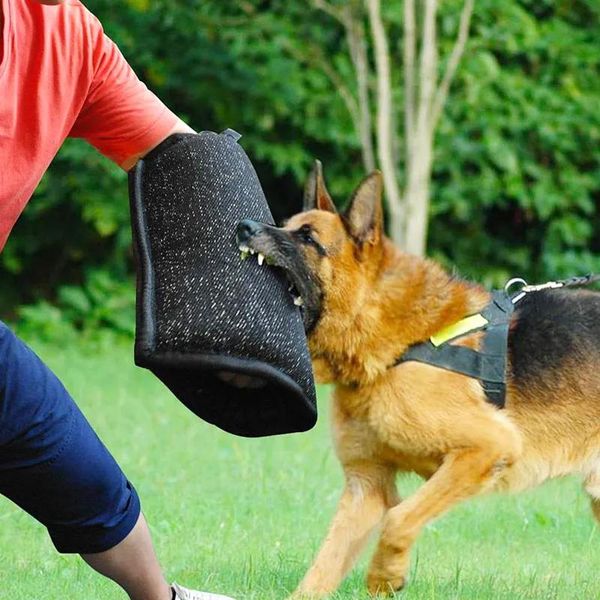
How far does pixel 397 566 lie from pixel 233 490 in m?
2.08

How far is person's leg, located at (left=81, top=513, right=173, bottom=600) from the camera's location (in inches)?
143

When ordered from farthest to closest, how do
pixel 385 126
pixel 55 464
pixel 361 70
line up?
pixel 361 70 → pixel 385 126 → pixel 55 464

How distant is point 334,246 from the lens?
5.00m

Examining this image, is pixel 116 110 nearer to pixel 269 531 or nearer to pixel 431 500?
pixel 431 500

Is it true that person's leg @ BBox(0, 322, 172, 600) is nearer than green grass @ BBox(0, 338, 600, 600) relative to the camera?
Yes

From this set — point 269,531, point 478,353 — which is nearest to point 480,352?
point 478,353

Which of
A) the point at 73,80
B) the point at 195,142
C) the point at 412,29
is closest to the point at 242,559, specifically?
the point at 195,142

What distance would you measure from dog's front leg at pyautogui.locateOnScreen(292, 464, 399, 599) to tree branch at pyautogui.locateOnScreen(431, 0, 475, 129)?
8.01 m

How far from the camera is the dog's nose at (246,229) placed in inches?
154

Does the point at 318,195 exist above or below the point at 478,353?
above

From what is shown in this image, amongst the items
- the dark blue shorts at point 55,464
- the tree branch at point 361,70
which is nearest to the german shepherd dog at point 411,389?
the dark blue shorts at point 55,464

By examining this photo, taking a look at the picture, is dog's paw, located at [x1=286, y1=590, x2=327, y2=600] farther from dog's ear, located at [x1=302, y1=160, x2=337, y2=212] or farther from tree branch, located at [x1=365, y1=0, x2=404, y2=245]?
tree branch, located at [x1=365, y1=0, x2=404, y2=245]

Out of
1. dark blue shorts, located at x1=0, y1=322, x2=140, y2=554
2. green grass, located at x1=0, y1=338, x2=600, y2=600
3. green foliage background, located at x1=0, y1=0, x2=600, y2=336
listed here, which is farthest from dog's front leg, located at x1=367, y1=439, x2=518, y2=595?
green foliage background, located at x1=0, y1=0, x2=600, y2=336

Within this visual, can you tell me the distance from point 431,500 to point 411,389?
405 mm
